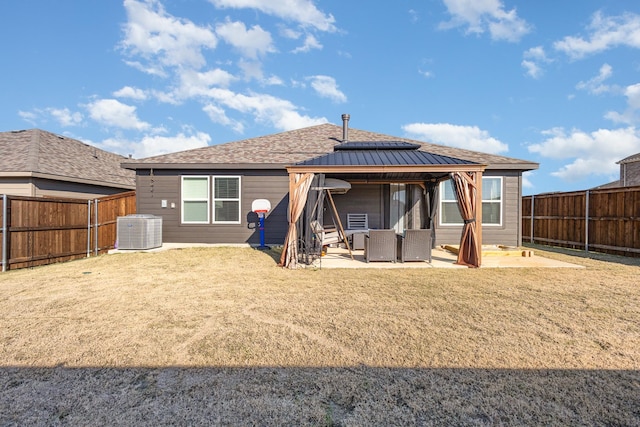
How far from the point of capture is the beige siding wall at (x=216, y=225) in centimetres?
1021

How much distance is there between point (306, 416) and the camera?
1.90 metres

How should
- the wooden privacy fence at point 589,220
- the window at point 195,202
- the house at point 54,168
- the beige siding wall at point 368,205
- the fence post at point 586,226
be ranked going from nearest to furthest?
1. the wooden privacy fence at point 589,220
2. the fence post at point 586,226
3. the house at point 54,168
4. the window at point 195,202
5. the beige siding wall at point 368,205

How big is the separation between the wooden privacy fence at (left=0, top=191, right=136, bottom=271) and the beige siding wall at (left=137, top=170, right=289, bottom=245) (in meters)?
1.18

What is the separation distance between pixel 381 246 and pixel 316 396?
17.4 feet

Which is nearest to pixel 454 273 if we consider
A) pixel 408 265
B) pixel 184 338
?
pixel 408 265

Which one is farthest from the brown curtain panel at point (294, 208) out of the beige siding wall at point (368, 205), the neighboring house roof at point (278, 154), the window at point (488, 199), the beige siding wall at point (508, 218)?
the beige siding wall at point (508, 218)

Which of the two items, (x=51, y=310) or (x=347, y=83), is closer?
(x=51, y=310)

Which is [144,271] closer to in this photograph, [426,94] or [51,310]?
[51,310]

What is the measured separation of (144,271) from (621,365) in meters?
7.22

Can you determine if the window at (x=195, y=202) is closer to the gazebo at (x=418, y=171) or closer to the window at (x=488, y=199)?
the gazebo at (x=418, y=171)

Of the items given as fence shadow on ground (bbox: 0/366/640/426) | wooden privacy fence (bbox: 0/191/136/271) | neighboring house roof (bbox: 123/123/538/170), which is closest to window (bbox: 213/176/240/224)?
neighboring house roof (bbox: 123/123/538/170)

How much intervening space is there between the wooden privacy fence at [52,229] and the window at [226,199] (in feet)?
9.88

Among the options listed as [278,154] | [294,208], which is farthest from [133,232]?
[294,208]

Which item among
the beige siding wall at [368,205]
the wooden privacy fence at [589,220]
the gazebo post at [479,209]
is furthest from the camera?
the beige siding wall at [368,205]
